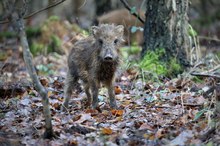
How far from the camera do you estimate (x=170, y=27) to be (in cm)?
1059

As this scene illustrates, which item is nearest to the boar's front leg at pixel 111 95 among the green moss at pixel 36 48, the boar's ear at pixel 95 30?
the boar's ear at pixel 95 30

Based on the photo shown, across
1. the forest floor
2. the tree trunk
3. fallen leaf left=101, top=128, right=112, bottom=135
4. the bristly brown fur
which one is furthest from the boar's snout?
the tree trunk

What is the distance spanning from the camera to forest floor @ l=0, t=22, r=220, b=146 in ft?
21.7

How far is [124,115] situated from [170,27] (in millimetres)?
3172

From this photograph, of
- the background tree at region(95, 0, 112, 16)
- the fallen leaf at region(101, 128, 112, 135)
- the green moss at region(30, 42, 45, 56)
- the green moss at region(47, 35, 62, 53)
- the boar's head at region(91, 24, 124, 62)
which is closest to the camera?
the fallen leaf at region(101, 128, 112, 135)

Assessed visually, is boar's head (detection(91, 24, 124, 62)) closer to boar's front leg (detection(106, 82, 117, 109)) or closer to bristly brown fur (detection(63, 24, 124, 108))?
bristly brown fur (detection(63, 24, 124, 108))

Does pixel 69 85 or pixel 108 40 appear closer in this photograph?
pixel 108 40

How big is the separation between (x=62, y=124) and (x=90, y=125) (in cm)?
42

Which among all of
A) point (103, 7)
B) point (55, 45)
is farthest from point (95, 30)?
point (103, 7)

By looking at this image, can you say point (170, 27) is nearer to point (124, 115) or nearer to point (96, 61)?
point (96, 61)

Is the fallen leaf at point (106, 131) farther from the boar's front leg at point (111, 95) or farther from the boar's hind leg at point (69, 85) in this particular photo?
the boar's hind leg at point (69, 85)

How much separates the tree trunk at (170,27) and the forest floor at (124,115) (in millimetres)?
671

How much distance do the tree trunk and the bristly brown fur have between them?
1.89 m

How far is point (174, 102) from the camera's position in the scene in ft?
28.2
